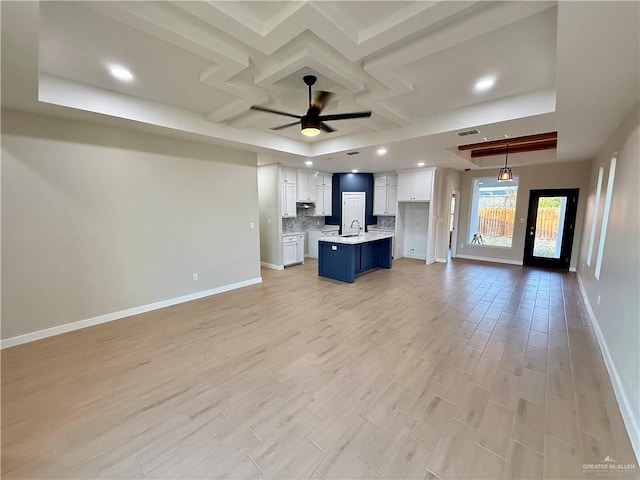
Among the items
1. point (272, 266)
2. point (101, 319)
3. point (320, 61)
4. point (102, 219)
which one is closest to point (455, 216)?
point (272, 266)

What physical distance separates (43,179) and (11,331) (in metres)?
1.78

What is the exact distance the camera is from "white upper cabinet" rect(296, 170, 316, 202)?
284 inches

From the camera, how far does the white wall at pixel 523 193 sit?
6.41 meters

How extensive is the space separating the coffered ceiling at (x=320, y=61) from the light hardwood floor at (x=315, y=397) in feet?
8.53

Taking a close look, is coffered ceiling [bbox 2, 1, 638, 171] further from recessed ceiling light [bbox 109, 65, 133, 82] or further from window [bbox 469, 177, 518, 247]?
window [bbox 469, 177, 518, 247]

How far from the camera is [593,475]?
1562mm

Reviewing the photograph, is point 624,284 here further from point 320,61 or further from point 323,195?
point 323,195

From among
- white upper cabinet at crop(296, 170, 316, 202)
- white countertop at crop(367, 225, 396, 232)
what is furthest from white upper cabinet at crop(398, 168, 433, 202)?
A: white upper cabinet at crop(296, 170, 316, 202)

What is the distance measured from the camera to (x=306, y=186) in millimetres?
7410

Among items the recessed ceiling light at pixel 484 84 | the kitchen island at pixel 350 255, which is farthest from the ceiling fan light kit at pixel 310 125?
the kitchen island at pixel 350 255

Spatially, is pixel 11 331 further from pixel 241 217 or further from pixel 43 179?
pixel 241 217

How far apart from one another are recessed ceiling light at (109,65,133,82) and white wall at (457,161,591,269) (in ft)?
27.1

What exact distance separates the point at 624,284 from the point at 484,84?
92.2 inches

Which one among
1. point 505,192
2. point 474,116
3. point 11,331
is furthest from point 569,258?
point 11,331
